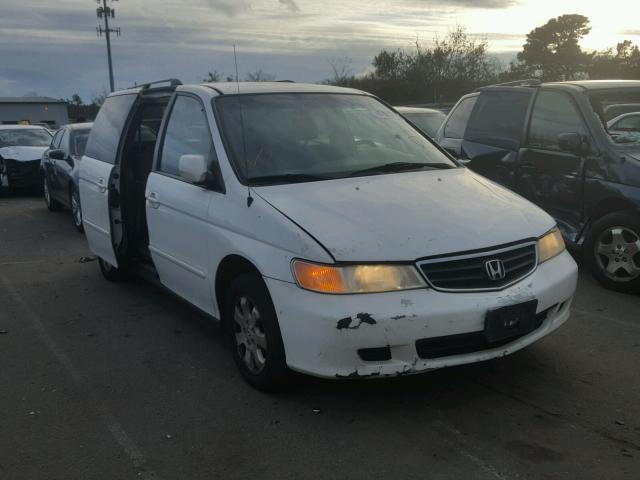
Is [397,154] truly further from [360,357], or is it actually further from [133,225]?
[133,225]

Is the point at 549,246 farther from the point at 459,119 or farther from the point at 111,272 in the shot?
the point at 459,119

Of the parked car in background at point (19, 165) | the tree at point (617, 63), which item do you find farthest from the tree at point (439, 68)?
the parked car in background at point (19, 165)

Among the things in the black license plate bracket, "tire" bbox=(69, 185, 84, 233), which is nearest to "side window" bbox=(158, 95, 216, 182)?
the black license plate bracket

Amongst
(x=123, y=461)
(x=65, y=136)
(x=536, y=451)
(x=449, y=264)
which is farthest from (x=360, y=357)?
(x=65, y=136)

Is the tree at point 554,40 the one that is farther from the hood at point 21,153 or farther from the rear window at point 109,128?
the rear window at point 109,128

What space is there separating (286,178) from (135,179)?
8.19 feet

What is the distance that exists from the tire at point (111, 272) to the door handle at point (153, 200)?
167 centimetres

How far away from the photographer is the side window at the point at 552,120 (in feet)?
20.6

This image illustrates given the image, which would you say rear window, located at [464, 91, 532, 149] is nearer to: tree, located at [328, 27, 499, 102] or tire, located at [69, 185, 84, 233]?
tire, located at [69, 185, 84, 233]

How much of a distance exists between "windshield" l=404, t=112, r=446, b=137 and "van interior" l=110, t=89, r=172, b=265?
20.5 ft

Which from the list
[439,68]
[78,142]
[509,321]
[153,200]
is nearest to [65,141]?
[78,142]

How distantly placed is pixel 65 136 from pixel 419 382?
9379 mm

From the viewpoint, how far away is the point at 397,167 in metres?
4.43

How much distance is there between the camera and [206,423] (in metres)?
3.58
